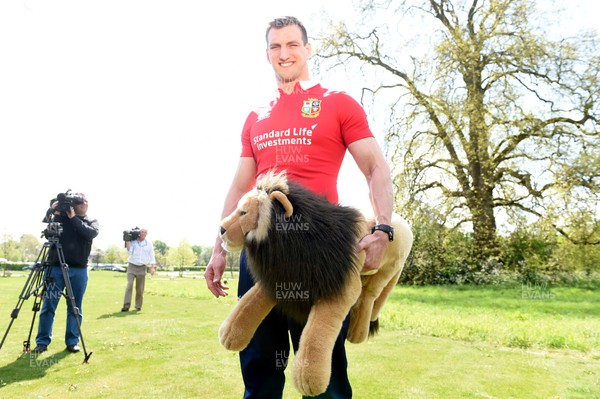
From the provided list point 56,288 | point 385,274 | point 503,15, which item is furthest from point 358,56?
point 385,274

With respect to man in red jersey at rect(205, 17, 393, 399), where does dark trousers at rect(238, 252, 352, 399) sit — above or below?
below

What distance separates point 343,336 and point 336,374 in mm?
194

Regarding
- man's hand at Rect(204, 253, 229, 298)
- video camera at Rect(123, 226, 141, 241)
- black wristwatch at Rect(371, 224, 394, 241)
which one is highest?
video camera at Rect(123, 226, 141, 241)

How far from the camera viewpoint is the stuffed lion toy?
1.95m

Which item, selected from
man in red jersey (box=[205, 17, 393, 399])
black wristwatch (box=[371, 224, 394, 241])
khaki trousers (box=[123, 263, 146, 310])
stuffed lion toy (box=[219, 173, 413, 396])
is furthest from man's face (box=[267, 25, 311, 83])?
khaki trousers (box=[123, 263, 146, 310])

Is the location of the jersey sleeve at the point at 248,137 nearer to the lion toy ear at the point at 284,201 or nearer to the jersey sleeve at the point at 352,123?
the jersey sleeve at the point at 352,123

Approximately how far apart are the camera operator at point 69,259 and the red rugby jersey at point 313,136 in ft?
16.3

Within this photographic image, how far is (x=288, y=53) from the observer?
8.23 feet

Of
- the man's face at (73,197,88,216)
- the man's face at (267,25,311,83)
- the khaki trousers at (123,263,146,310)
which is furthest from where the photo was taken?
the khaki trousers at (123,263,146,310)

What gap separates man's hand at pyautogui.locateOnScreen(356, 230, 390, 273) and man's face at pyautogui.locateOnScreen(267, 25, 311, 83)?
41.3 inches

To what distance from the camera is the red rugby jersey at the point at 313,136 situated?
2371 millimetres

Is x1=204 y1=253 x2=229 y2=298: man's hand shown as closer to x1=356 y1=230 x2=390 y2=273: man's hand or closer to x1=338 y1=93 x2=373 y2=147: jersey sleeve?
x1=356 y1=230 x2=390 y2=273: man's hand

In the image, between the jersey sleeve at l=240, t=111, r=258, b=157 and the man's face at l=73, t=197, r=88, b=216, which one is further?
the man's face at l=73, t=197, r=88, b=216

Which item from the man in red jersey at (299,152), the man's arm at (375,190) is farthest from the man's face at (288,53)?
the man's arm at (375,190)
